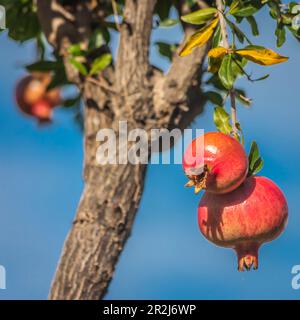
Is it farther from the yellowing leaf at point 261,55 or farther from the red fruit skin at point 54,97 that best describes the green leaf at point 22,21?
the yellowing leaf at point 261,55

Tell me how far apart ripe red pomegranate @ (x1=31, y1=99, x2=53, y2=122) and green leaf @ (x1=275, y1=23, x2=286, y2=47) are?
51.2 inches

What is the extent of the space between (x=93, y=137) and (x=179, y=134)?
0.28 m

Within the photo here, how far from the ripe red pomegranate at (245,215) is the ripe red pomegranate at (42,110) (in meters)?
1.53

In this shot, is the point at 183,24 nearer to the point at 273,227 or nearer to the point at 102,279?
the point at 102,279

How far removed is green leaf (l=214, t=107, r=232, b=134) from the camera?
129 centimetres

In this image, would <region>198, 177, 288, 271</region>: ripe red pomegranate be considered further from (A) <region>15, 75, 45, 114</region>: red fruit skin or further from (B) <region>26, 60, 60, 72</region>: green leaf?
(A) <region>15, 75, 45, 114</region>: red fruit skin

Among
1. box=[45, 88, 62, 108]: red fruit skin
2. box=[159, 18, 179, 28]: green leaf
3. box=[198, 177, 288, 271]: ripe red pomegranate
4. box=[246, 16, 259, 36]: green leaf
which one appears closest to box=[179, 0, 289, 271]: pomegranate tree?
box=[198, 177, 288, 271]: ripe red pomegranate

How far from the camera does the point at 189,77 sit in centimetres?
213

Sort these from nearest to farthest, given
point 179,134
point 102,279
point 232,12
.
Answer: point 232,12
point 102,279
point 179,134

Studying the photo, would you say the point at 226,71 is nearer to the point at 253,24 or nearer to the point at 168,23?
the point at 253,24

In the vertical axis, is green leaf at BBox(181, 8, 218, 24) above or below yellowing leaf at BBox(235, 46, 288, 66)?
above

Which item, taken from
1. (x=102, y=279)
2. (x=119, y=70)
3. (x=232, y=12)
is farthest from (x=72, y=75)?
(x=232, y=12)

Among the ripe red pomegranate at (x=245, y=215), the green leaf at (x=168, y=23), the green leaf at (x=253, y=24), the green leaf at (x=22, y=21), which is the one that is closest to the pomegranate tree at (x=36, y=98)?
the green leaf at (x=22, y=21)

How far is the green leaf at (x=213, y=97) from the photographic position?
7.20 feet
